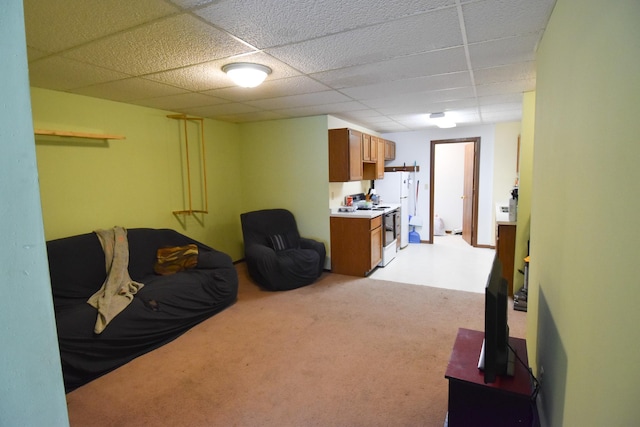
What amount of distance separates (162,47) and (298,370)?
249cm

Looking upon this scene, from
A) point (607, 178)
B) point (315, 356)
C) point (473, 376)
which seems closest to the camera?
point (607, 178)

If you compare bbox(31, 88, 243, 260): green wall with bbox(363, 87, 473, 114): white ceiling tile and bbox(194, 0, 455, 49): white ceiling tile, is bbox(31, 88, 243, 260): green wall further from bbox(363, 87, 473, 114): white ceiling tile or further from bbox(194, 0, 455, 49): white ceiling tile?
bbox(363, 87, 473, 114): white ceiling tile

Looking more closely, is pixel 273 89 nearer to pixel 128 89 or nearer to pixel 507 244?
pixel 128 89

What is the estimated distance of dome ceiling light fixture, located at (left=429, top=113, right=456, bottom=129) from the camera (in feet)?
16.2

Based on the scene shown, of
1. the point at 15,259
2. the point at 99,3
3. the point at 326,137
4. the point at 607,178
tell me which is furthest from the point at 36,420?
the point at 326,137

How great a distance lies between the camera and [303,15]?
69.1 inches

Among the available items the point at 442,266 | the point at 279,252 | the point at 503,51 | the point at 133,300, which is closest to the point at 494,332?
the point at 503,51

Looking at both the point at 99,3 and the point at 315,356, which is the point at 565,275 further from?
the point at 99,3

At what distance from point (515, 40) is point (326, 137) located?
2794 millimetres

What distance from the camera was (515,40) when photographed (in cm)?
216

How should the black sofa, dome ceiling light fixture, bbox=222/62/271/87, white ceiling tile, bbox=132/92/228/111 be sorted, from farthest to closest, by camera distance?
white ceiling tile, bbox=132/92/228/111 → dome ceiling light fixture, bbox=222/62/271/87 → the black sofa

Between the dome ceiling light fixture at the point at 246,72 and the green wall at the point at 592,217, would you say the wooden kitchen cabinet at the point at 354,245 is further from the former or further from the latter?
the green wall at the point at 592,217

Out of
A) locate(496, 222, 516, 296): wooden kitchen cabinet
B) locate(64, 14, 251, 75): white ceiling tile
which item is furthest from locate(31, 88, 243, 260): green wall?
locate(496, 222, 516, 296): wooden kitchen cabinet

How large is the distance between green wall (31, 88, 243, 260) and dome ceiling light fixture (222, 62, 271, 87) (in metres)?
1.85
